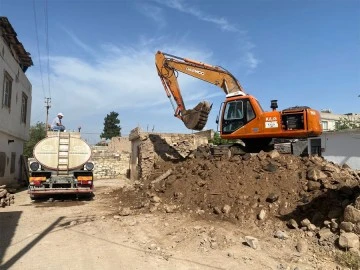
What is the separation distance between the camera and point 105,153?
25688 millimetres

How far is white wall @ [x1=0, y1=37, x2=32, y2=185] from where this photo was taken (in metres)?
15.0

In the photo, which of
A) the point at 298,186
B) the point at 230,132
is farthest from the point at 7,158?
the point at 298,186

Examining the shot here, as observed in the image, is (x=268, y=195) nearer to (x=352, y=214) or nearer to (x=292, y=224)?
(x=292, y=224)

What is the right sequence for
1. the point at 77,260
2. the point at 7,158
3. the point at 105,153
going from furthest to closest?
the point at 105,153 → the point at 7,158 → the point at 77,260

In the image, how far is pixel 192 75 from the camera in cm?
1559

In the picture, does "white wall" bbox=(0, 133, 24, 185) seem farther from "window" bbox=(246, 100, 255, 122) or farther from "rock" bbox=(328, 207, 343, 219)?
"rock" bbox=(328, 207, 343, 219)

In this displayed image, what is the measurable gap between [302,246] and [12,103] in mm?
15006

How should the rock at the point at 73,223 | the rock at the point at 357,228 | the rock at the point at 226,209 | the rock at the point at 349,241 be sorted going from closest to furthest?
1. the rock at the point at 349,241
2. the rock at the point at 357,228
3. the rock at the point at 73,223
4. the rock at the point at 226,209

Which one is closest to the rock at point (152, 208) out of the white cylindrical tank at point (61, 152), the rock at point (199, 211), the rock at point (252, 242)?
the rock at point (199, 211)

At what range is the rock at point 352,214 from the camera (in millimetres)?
6639

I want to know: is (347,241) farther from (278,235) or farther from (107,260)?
(107,260)

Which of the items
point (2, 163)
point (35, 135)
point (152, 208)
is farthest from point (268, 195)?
point (35, 135)

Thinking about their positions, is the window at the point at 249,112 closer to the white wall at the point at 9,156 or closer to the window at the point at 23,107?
the white wall at the point at 9,156

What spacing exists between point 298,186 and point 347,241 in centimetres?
332
